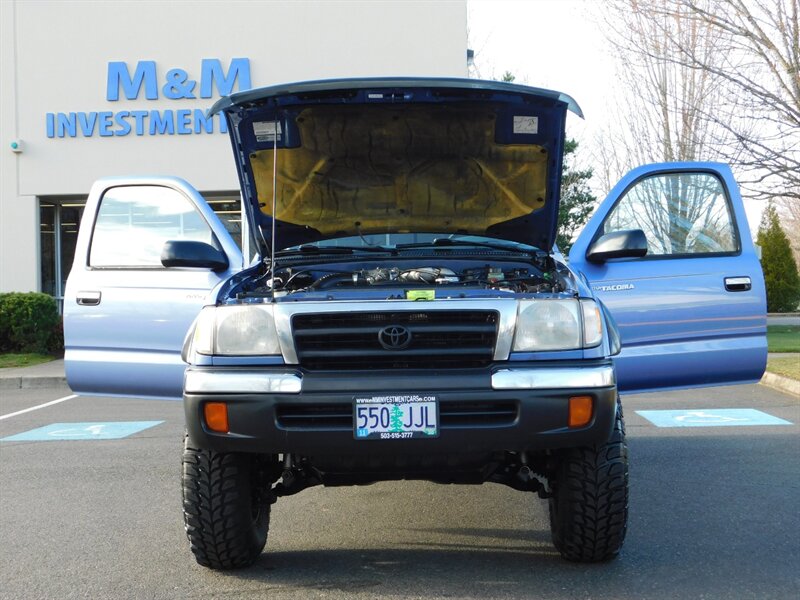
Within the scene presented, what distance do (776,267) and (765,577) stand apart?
37.1m

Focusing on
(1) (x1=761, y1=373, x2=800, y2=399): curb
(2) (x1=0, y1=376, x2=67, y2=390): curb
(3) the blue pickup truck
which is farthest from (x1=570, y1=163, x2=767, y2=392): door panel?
(2) (x1=0, y1=376, x2=67, y2=390): curb

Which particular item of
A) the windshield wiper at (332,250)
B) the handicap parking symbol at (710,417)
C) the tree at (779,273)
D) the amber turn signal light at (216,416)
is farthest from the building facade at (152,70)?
the tree at (779,273)

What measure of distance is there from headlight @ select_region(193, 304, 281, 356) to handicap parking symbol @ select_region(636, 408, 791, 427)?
5.68 m

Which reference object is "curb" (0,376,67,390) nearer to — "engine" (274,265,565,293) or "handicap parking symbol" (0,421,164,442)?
"handicap parking symbol" (0,421,164,442)

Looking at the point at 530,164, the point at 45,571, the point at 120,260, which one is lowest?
the point at 45,571

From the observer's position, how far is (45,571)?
4.50 meters

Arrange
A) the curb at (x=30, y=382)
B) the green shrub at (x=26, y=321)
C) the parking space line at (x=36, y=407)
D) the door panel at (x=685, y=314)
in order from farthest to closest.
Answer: the green shrub at (x=26, y=321) < the curb at (x=30, y=382) < the parking space line at (x=36, y=407) < the door panel at (x=685, y=314)

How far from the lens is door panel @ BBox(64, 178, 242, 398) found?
5.79 m

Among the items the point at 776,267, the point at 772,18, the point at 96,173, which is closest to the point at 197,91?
the point at 96,173

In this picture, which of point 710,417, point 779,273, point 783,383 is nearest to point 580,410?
point 710,417

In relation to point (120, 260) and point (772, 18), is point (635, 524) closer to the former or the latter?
point (120, 260)

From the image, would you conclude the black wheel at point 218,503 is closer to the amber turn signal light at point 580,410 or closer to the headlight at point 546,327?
the headlight at point 546,327

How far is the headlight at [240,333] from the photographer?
3.96m

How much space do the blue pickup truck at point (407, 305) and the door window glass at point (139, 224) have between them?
0.05 ft
